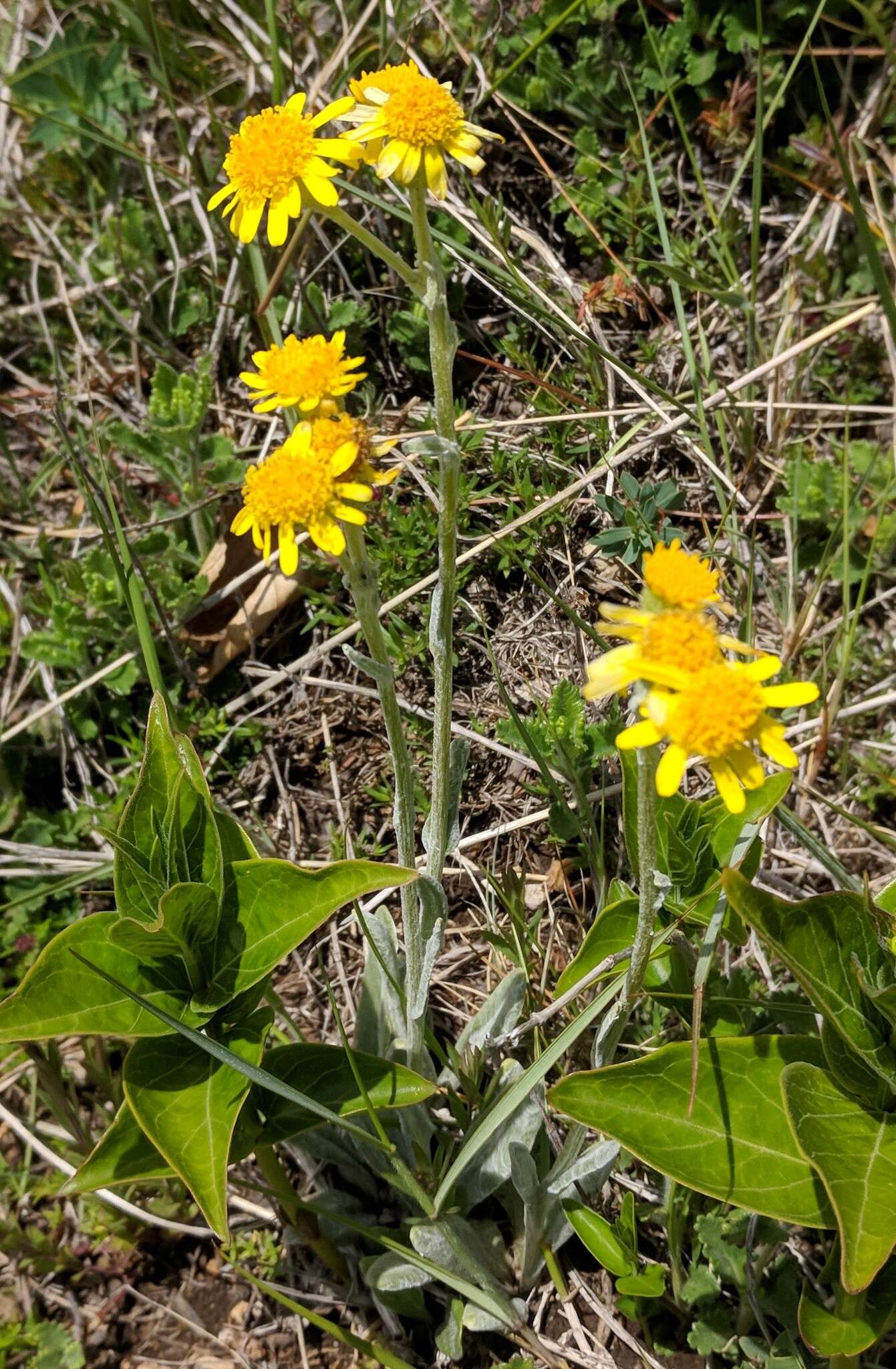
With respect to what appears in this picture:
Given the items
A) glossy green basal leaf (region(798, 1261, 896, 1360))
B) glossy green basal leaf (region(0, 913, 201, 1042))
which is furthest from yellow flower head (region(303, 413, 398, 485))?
glossy green basal leaf (region(798, 1261, 896, 1360))

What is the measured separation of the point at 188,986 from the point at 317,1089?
29cm

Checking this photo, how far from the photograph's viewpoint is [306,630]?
274cm

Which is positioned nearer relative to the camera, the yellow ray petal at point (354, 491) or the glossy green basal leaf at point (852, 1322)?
the yellow ray petal at point (354, 491)

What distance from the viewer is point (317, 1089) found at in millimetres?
1833

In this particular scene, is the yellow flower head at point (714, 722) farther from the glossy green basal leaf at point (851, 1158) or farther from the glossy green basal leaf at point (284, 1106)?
the glossy green basal leaf at point (284, 1106)

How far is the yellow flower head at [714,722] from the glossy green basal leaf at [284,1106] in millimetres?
814

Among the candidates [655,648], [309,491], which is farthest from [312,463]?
[655,648]

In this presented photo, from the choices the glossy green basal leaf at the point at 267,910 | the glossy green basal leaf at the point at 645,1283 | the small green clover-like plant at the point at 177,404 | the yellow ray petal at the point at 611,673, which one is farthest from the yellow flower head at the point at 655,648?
Answer: the small green clover-like plant at the point at 177,404

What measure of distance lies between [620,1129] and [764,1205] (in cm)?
23

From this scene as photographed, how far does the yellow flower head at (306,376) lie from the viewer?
1419 millimetres

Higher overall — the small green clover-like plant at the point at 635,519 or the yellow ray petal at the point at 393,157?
the yellow ray petal at the point at 393,157

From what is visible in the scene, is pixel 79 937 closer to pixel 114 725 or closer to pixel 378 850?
pixel 378 850

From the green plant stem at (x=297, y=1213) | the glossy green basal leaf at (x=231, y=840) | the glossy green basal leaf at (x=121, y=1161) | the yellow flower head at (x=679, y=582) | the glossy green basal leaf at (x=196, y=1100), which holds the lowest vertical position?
the green plant stem at (x=297, y=1213)

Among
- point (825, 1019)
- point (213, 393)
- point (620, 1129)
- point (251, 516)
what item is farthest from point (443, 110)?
point (213, 393)
